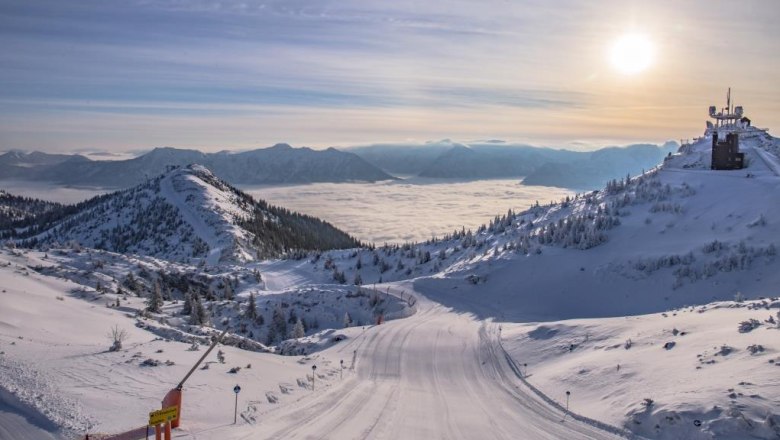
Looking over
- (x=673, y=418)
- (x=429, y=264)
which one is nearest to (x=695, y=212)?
(x=429, y=264)

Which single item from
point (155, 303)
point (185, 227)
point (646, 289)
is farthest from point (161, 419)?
point (185, 227)

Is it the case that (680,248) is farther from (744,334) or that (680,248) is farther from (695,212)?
(744,334)

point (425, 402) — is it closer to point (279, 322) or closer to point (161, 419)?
point (161, 419)

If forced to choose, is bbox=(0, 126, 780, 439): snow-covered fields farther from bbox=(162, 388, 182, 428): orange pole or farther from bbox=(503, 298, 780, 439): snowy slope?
bbox=(162, 388, 182, 428): orange pole


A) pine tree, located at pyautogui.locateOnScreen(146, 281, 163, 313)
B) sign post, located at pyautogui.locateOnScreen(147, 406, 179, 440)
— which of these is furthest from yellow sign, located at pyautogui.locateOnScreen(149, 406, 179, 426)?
pine tree, located at pyautogui.locateOnScreen(146, 281, 163, 313)

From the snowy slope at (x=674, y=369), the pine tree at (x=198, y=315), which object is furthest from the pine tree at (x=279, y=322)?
the snowy slope at (x=674, y=369)

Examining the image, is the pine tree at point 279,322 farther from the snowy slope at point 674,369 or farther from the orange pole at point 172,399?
the orange pole at point 172,399
